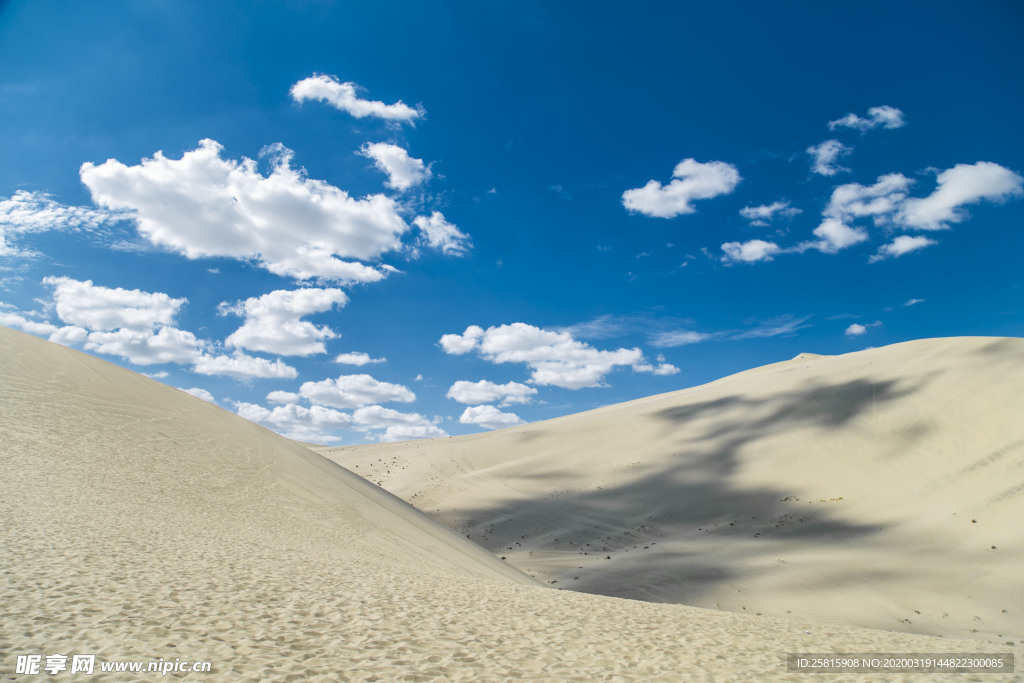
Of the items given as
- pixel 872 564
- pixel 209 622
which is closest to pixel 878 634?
pixel 872 564

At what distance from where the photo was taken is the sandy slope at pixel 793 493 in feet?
48.3

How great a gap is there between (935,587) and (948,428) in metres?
14.4

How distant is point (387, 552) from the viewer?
11.2m

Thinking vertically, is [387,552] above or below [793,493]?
below

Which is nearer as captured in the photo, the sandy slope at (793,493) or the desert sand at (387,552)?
the desert sand at (387,552)

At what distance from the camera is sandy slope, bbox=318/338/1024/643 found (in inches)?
579

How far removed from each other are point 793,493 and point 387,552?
20.5m

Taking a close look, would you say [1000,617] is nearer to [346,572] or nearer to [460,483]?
[346,572]

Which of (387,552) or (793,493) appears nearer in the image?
(387,552)

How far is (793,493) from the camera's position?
80.4 ft

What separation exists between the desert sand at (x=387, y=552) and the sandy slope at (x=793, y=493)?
0.16 metres

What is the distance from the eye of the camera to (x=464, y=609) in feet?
25.5

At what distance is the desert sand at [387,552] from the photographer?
220 inches

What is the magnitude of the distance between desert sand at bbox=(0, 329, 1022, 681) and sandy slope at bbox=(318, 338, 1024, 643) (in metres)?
0.16
